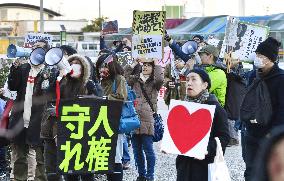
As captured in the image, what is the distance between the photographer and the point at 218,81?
8.85 metres

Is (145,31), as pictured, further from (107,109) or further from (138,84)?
(107,109)

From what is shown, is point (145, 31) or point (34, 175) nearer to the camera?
point (34, 175)

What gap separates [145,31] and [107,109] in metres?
4.70

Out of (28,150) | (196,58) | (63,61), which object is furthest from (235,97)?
(63,61)

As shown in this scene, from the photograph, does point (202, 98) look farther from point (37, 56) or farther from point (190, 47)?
point (190, 47)

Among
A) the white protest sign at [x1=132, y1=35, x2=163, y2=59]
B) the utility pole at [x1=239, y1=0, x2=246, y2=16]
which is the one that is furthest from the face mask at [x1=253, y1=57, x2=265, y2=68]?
the utility pole at [x1=239, y1=0, x2=246, y2=16]

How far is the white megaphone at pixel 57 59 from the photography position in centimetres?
654

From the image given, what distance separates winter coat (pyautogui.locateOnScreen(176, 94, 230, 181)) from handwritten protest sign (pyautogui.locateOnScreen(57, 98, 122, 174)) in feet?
2.75

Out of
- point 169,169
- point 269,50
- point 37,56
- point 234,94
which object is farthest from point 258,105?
point 169,169

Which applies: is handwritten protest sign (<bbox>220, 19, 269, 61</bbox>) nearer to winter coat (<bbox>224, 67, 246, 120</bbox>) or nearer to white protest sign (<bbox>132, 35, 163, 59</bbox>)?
winter coat (<bbox>224, 67, 246, 120</bbox>)

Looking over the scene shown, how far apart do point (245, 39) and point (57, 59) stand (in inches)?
138

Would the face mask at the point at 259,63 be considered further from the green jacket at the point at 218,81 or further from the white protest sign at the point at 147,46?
the white protest sign at the point at 147,46

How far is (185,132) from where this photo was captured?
18.4ft

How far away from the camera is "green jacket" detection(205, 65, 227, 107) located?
883 cm
